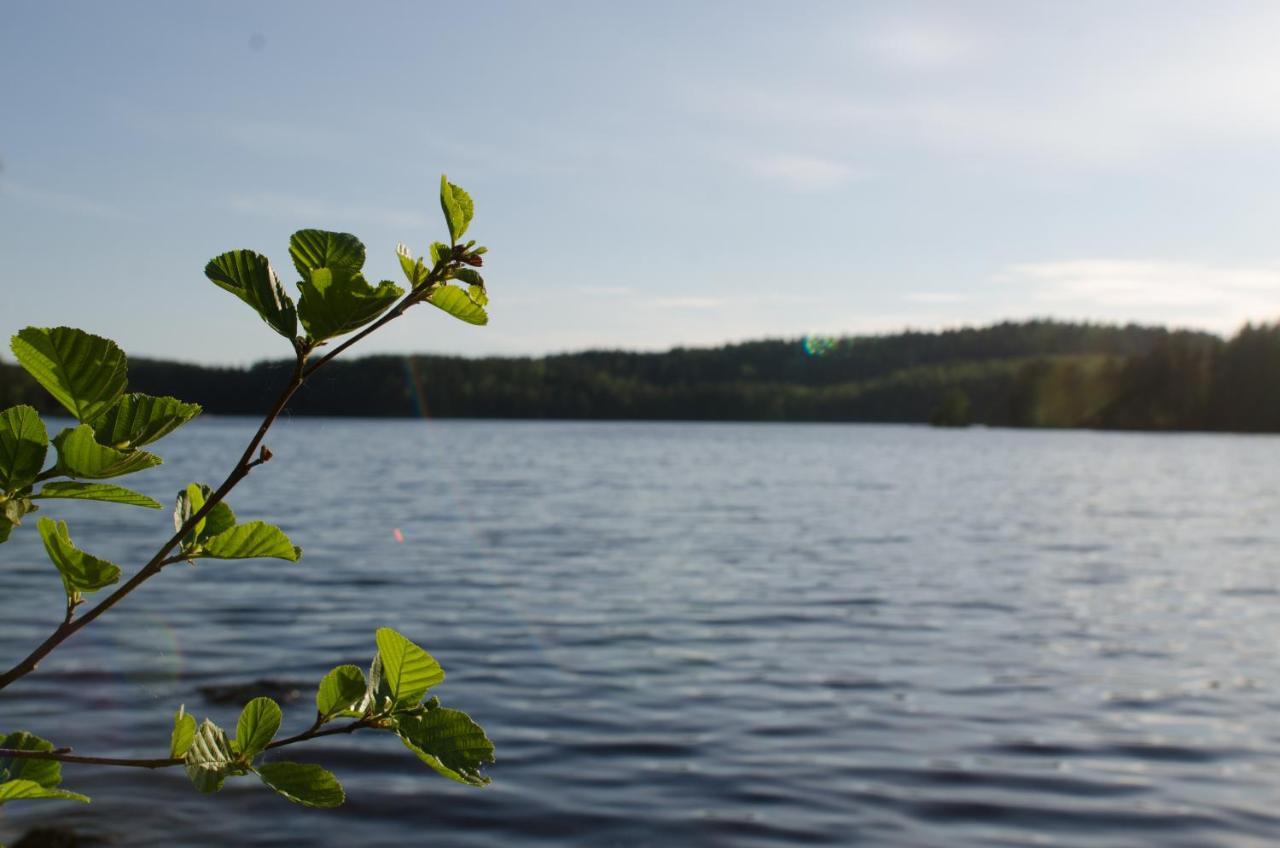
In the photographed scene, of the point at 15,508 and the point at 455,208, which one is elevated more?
the point at 455,208

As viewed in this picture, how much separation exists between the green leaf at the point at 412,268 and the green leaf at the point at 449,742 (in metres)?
0.45

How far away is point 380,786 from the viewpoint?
784 centimetres

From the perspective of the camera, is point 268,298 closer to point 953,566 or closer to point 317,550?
point 953,566

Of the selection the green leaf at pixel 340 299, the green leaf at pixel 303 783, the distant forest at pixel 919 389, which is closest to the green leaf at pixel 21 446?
the green leaf at pixel 340 299

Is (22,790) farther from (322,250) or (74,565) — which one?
(322,250)

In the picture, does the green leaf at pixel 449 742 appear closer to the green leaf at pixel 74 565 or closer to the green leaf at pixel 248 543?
the green leaf at pixel 248 543

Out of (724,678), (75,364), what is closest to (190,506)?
(75,364)

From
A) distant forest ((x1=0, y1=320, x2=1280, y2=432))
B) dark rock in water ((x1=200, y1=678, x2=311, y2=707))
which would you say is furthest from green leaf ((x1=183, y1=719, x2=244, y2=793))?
distant forest ((x1=0, y1=320, x2=1280, y2=432))

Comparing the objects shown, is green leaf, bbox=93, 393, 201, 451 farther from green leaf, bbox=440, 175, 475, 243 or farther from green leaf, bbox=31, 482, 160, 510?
green leaf, bbox=440, 175, 475, 243

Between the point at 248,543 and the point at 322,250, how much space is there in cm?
34

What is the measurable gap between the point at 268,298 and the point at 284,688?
33.0ft

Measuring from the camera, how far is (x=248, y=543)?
1.13 meters

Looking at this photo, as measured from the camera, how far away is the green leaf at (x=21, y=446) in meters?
0.97

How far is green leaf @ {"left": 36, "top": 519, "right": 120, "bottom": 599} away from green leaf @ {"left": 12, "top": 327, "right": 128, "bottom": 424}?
17cm
